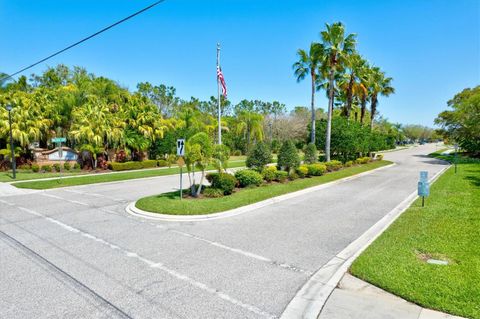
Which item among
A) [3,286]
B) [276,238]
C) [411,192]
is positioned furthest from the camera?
[411,192]

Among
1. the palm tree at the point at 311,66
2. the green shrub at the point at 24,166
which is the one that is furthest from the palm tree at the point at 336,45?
the green shrub at the point at 24,166

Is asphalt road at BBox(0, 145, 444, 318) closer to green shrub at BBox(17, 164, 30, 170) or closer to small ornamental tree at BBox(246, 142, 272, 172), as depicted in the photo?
small ornamental tree at BBox(246, 142, 272, 172)

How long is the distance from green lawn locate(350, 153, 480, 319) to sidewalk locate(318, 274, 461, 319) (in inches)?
5.9

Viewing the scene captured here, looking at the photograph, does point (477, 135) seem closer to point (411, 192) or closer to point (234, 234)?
point (411, 192)

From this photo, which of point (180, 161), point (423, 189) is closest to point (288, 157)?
point (180, 161)

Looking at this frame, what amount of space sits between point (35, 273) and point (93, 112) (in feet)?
79.4

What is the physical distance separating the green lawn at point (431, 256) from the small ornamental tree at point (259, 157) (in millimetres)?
8197

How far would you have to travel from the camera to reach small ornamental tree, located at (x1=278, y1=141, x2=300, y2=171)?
18562 millimetres

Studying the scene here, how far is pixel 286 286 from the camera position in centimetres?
532

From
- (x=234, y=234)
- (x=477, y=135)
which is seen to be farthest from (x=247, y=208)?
(x=477, y=135)

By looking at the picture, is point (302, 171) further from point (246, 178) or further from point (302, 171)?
point (246, 178)

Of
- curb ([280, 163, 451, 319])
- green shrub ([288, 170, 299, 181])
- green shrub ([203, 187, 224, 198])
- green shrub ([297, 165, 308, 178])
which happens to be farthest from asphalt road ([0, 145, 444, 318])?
green shrub ([297, 165, 308, 178])

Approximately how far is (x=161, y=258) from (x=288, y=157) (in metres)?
13.1

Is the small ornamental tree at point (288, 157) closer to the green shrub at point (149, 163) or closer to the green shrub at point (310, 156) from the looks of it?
the green shrub at point (310, 156)
